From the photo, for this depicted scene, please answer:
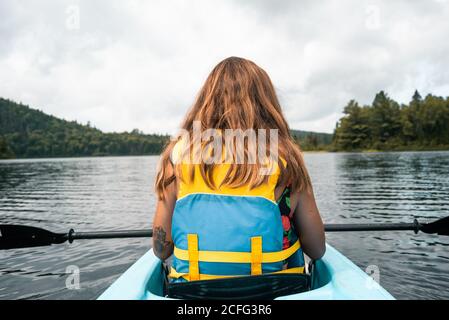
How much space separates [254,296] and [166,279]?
1.43 metres

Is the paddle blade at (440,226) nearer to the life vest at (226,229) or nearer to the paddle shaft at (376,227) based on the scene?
the paddle shaft at (376,227)

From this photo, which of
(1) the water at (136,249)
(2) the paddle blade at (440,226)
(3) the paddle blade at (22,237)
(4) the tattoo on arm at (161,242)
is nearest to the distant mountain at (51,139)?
(1) the water at (136,249)

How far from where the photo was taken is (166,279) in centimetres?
321

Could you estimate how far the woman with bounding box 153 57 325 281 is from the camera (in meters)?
1.93

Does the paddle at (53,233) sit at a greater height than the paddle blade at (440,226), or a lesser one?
lesser

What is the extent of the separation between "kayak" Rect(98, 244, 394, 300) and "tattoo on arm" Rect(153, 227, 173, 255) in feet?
0.98

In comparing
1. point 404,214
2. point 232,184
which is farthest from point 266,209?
point 404,214

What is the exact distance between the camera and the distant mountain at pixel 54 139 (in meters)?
134

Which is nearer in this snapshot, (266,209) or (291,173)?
(266,209)

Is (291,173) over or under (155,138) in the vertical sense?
under

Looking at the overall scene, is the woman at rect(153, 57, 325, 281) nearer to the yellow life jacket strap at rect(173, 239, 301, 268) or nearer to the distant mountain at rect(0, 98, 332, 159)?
the yellow life jacket strap at rect(173, 239, 301, 268)

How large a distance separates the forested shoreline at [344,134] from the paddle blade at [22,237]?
6974cm

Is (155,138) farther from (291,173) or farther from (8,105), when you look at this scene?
(291,173)

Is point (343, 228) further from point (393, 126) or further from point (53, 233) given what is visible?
point (393, 126)
